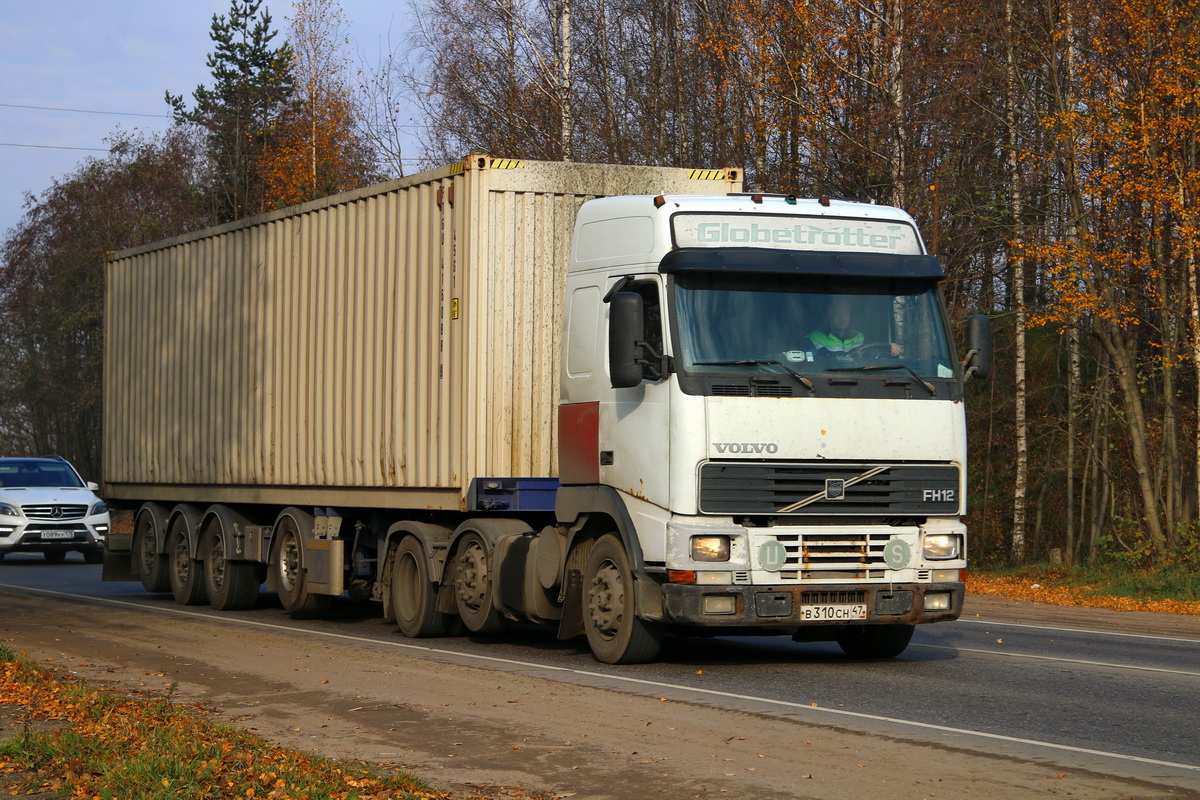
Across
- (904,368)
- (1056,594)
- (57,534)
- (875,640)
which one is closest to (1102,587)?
(1056,594)

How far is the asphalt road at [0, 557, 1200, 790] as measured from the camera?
8.36 metres

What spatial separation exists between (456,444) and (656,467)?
2.86 metres

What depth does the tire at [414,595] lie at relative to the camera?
1379 cm

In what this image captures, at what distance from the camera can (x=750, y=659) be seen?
1237cm

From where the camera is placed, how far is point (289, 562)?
16453 millimetres

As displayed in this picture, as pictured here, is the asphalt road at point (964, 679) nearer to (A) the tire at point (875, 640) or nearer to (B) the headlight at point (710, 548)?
(A) the tire at point (875, 640)

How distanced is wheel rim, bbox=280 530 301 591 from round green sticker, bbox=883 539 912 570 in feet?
23.8

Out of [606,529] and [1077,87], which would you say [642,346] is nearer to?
[606,529]

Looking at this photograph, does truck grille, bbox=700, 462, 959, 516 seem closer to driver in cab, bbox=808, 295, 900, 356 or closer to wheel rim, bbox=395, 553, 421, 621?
driver in cab, bbox=808, 295, 900, 356

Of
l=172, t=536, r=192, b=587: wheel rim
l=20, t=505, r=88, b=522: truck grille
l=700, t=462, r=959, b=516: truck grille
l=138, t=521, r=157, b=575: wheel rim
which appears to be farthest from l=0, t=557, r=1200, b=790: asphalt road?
l=20, t=505, r=88, b=522: truck grille

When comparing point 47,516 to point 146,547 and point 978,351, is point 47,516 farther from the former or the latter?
point 978,351

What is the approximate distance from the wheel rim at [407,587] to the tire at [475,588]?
735mm

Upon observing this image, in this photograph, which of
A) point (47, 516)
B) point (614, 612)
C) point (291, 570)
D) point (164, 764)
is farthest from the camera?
point (47, 516)

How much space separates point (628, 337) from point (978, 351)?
2708mm
